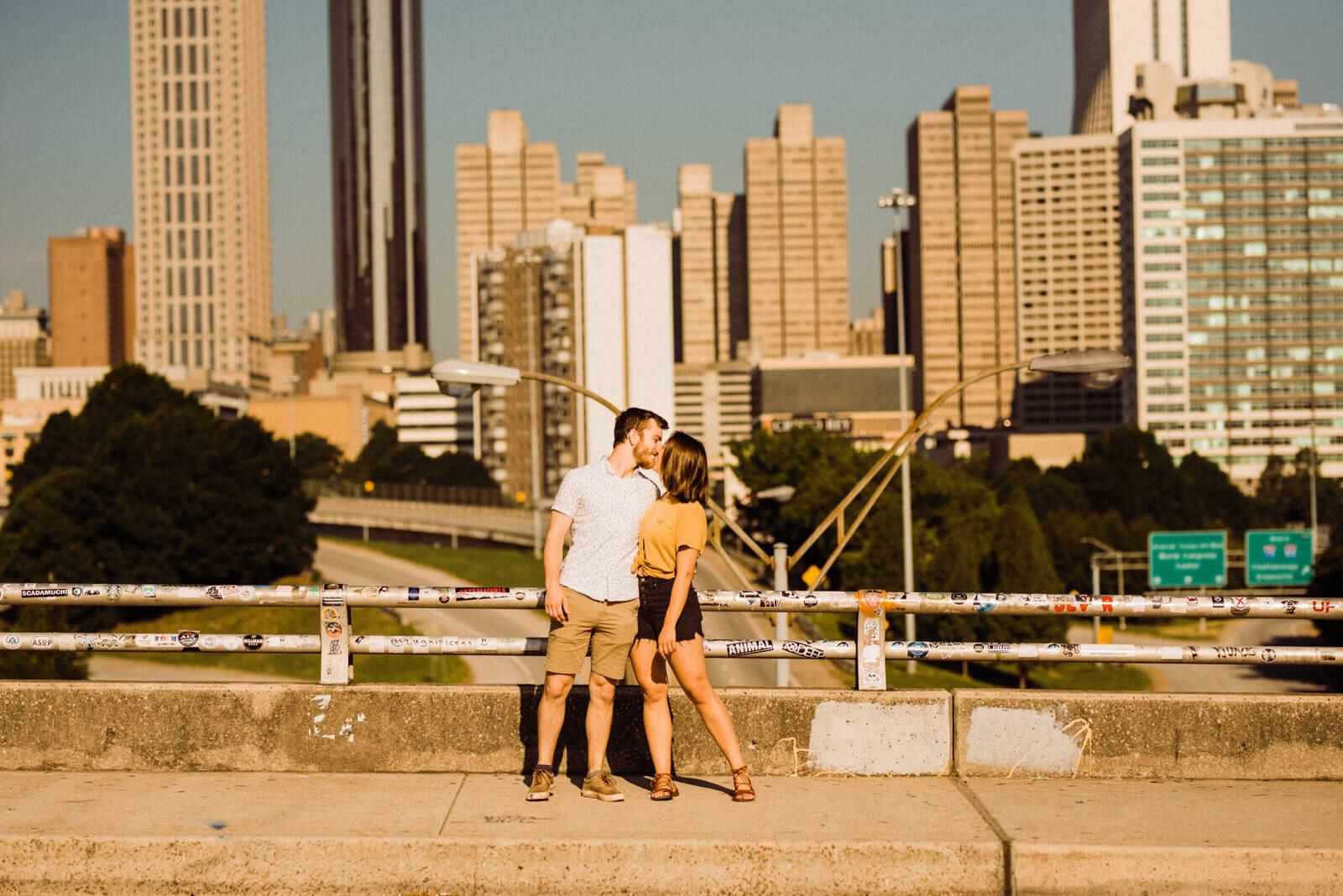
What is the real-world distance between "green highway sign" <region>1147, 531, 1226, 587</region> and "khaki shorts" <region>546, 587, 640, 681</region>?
181 ft

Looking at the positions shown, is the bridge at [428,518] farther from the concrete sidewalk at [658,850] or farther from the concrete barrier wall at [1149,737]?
the concrete sidewalk at [658,850]

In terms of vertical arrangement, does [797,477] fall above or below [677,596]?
below

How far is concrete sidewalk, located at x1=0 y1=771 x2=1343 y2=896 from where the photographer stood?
582 cm

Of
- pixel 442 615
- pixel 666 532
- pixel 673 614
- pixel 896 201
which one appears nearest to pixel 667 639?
pixel 673 614

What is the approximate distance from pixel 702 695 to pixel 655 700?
0.88ft

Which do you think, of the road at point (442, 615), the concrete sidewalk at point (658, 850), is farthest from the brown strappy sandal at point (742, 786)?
the road at point (442, 615)

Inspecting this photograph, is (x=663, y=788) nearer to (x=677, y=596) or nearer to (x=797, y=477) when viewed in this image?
(x=677, y=596)

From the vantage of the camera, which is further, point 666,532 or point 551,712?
point 551,712

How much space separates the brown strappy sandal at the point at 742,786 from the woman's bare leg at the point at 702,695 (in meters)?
0.04

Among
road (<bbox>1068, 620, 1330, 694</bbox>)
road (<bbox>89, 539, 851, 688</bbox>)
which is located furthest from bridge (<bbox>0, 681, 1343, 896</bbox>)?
road (<bbox>1068, 620, 1330, 694</bbox>)

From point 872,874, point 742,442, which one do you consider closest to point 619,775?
point 872,874

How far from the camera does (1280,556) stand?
59.0 meters

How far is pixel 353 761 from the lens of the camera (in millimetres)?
7438

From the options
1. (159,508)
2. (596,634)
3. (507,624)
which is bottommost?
(507,624)
